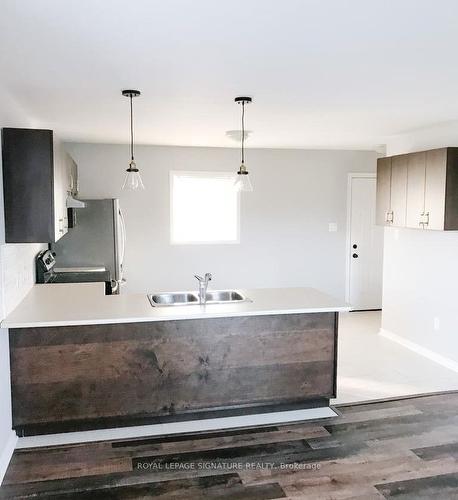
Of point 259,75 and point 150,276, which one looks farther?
point 150,276

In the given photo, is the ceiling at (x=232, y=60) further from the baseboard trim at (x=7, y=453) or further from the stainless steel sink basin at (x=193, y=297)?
the baseboard trim at (x=7, y=453)

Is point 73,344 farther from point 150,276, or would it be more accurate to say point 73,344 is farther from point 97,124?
point 150,276

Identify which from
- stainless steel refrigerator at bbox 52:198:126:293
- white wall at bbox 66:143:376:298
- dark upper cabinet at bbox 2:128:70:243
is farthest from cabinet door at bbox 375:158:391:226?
dark upper cabinet at bbox 2:128:70:243

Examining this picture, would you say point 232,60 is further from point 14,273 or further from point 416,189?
point 416,189

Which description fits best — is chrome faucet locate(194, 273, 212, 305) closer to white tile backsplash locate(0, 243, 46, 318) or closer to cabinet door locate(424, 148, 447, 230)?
white tile backsplash locate(0, 243, 46, 318)

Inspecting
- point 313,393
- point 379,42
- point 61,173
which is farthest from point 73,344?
point 379,42

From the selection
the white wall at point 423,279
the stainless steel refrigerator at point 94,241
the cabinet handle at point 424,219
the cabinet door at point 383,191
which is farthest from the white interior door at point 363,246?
the stainless steel refrigerator at point 94,241

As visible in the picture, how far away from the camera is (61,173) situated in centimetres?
350

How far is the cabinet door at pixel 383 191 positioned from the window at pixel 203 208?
72.3 inches

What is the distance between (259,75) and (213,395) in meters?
2.12

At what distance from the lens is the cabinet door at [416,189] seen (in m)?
4.34

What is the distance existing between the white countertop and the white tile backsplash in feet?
0.21

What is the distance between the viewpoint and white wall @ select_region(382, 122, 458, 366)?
4.42 m

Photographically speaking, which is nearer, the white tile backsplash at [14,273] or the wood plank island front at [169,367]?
the white tile backsplash at [14,273]
